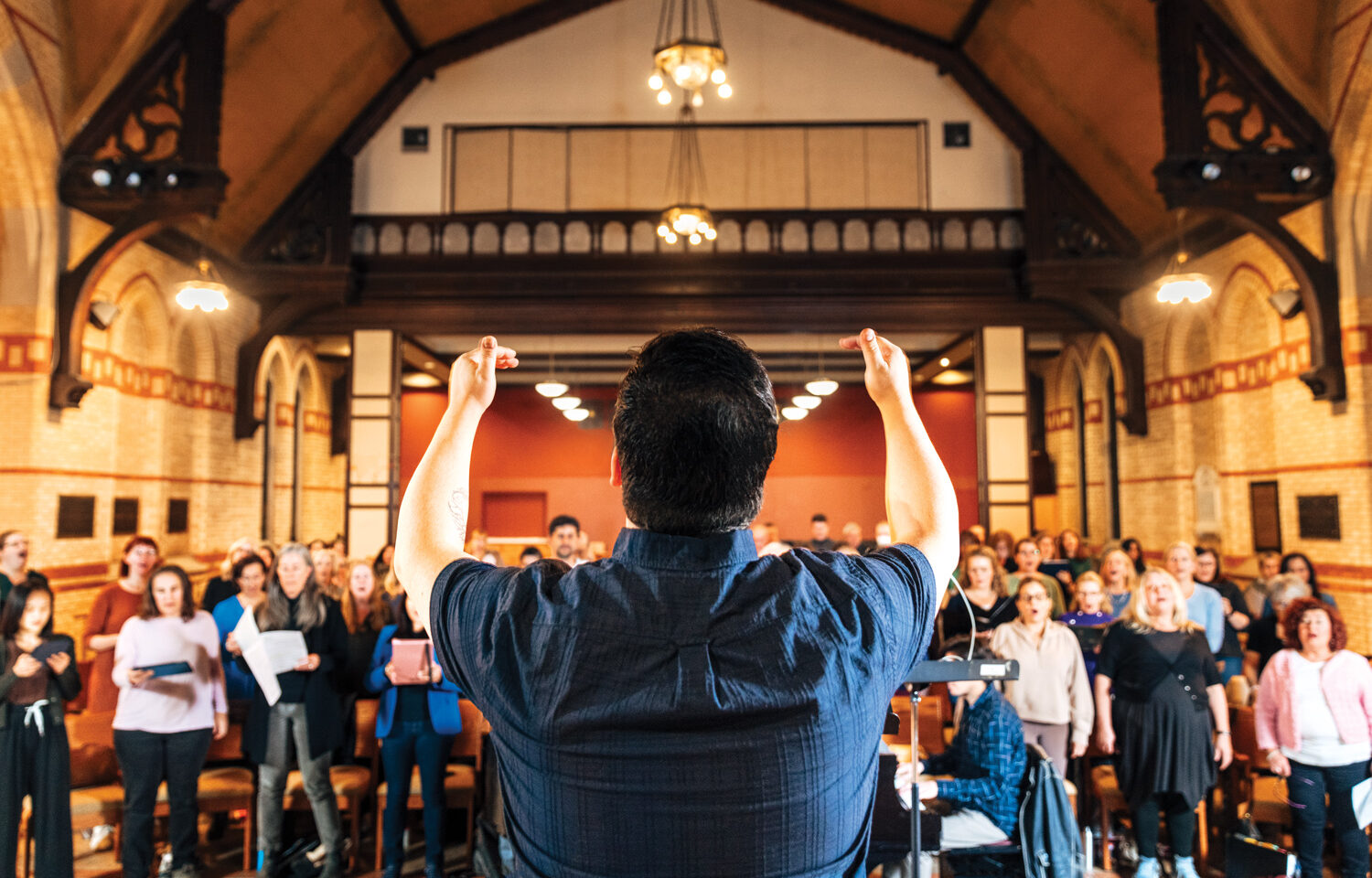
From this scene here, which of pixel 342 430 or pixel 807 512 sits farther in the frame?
pixel 342 430

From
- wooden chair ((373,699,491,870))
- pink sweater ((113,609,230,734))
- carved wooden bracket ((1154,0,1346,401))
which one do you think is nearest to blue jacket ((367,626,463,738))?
wooden chair ((373,699,491,870))

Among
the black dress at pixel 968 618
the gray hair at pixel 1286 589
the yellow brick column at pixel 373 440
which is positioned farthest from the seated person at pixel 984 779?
the yellow brick column at pixel 373 440

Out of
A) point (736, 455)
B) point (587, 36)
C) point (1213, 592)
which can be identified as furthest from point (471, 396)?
point (587, 36)

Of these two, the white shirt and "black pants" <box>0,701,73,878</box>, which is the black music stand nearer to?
the white shirt

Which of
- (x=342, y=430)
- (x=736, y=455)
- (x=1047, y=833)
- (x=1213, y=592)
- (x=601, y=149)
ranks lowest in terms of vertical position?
(x=1047, y=833)

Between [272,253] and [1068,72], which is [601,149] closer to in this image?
[272,253]

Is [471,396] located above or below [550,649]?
above

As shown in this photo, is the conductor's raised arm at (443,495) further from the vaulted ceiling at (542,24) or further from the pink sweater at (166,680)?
the vaulted ceiling at (542,24)

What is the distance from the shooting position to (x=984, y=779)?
3.43 meters

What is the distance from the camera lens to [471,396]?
1.04 meters

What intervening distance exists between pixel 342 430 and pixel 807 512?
26.1 feet

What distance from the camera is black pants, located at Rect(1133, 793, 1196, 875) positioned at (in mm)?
4062

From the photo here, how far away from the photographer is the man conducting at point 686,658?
78 cm

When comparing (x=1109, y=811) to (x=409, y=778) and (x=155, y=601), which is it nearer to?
(x=409, y=778)
